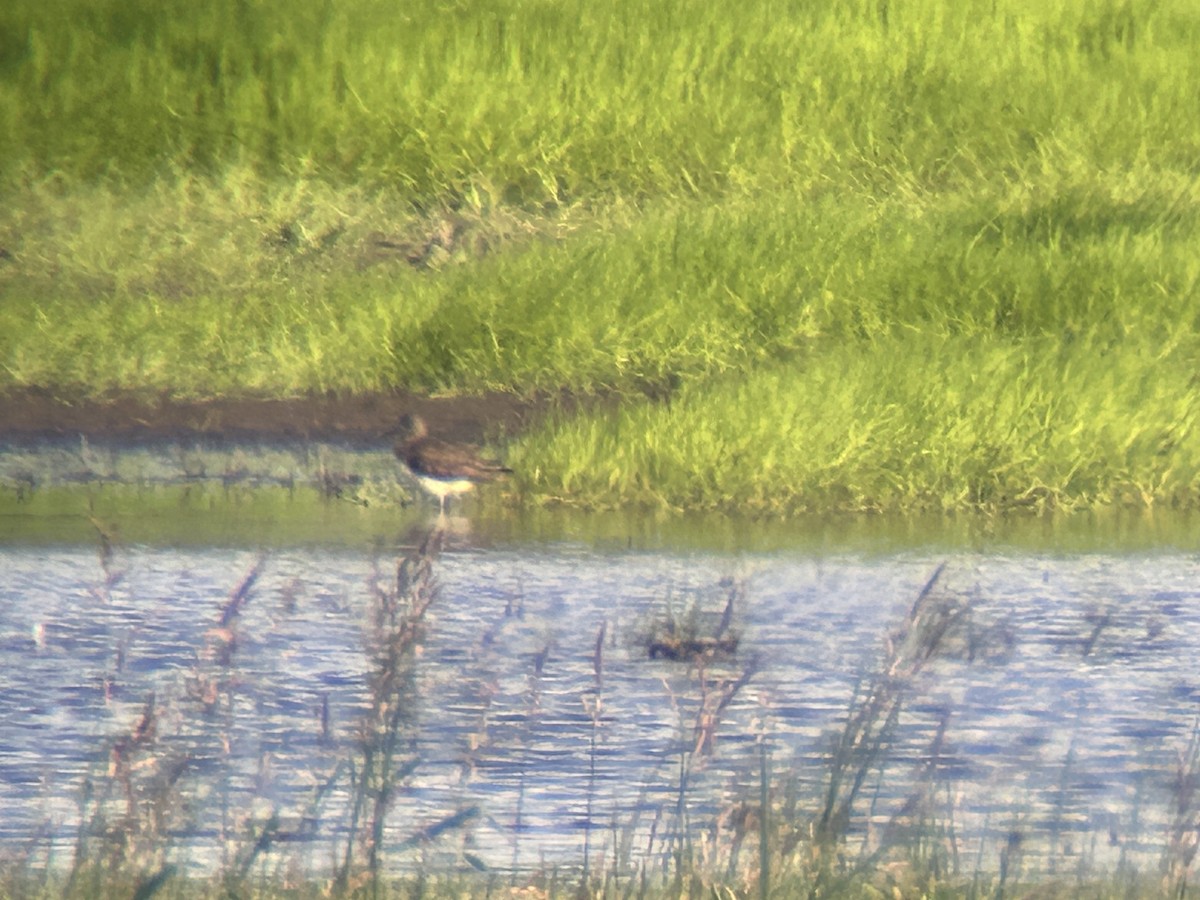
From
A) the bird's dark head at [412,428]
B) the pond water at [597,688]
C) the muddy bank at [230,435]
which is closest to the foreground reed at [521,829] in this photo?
the pond water at [597,688]

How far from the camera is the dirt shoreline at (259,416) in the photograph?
1055cm

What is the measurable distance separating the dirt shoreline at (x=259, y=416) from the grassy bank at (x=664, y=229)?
14cm

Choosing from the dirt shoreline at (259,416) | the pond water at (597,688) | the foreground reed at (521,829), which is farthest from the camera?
the dirt shoreline at (259,416)

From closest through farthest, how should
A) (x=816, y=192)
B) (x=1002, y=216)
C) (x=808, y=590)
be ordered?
(x=808, y=590), (x=1002, y=216), (x=816, y=192)

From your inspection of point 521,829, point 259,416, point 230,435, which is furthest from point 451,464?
point 521,829

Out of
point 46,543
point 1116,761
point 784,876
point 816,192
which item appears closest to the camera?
point 784,876

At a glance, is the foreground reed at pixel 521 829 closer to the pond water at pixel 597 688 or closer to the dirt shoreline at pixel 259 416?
the pond water at pixel 597 688

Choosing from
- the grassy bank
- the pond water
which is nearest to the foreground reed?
the pond water

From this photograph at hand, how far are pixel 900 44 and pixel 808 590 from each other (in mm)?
8656

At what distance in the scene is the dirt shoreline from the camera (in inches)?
415

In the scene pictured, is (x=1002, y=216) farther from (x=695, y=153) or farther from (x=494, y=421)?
(x=494, y=421)

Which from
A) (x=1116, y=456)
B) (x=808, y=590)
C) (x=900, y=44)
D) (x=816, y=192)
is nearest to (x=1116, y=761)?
(x=808, y=590)

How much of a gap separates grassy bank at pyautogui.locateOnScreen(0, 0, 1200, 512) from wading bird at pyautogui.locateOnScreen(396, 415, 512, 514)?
0.18 m

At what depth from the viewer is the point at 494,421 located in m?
10.6
